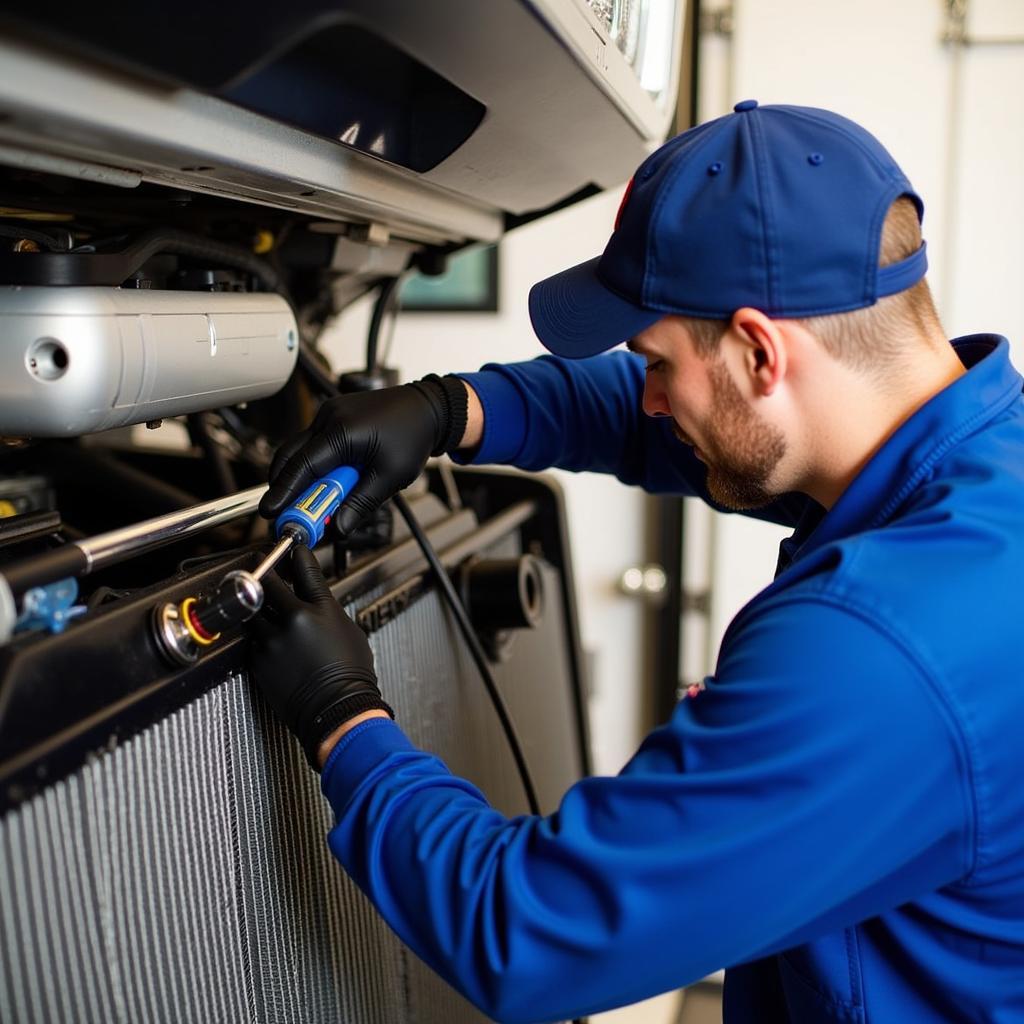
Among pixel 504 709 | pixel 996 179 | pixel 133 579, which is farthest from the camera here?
pixel 996 179

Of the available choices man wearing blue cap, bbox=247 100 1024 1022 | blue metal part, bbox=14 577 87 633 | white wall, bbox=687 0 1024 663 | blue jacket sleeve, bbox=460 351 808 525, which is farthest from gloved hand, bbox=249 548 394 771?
white wall, bbox=687 0 1024 663

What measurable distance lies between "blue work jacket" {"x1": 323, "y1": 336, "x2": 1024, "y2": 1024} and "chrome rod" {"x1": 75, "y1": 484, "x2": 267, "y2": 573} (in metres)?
0.19

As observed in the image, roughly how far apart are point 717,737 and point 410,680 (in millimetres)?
410

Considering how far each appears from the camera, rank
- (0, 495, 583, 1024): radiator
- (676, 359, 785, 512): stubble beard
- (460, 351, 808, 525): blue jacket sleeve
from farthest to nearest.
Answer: (460, 351, 808, 525): blue jacket sleeve, (676, 359, 785, 512): stubble beard, (0, 495, 583, 1024): radiator

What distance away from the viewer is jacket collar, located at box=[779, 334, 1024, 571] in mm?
771

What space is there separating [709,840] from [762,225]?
1.37 feet

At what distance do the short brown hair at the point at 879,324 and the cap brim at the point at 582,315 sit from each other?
44mm

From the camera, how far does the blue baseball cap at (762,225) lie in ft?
2.43

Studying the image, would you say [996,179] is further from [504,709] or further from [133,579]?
[133,579]

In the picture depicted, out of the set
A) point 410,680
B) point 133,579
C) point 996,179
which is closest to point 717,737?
point 410,680

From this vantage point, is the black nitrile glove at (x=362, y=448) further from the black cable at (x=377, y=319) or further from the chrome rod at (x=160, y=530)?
the black cable at (x=377, y=319)

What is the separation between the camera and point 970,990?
2.46ft

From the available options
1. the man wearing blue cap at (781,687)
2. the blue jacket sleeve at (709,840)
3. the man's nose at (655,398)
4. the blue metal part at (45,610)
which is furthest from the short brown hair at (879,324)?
the blue metal part at (45,610)

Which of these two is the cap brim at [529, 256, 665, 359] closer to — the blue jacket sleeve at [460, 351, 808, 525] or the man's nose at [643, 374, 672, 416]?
the man's nose at [643, 374, 672, 416]
